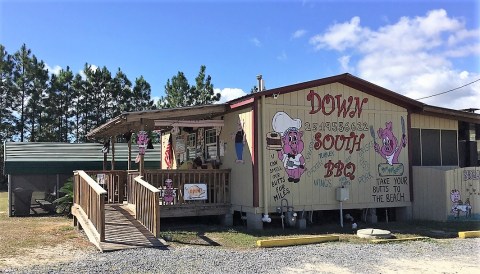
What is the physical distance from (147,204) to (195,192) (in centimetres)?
195

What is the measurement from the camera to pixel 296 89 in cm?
1223

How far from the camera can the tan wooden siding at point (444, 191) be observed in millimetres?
12852

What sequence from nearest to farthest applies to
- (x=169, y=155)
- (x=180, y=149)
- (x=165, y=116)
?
(x=165, y=116) < (x=180, y=149) < (x=169, y=155)

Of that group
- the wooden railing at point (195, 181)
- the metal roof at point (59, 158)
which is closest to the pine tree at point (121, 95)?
the metal roof at point (59, 158)

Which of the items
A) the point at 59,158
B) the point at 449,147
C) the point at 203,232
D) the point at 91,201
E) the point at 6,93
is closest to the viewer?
the point at 91,201

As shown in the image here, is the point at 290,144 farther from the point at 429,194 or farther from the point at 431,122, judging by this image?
the point at 431,122

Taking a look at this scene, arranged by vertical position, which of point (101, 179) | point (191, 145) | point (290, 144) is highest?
point (191, 145)

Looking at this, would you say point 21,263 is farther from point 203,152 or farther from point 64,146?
point 64,146

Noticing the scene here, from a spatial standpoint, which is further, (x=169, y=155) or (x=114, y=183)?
(x=169, y=155)

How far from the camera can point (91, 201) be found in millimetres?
10562

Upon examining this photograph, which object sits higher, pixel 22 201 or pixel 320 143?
pixel 320 143

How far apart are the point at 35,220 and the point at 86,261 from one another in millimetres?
7874

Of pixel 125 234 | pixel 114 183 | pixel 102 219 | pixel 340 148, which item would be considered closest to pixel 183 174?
pixel 125 234

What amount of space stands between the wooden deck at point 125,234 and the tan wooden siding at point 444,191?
7.95 m
